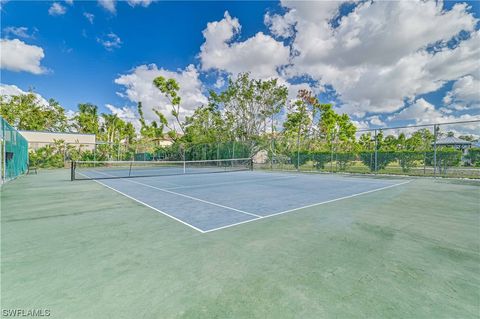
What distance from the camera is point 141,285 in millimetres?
2057

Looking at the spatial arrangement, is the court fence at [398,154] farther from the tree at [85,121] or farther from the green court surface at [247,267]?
the tree at [85,121]

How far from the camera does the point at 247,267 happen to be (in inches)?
95.0

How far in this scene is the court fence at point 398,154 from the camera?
1207cm

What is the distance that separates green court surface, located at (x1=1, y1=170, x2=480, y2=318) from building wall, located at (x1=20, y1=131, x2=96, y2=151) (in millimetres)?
25577

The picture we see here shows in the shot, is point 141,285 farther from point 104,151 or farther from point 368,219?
point 104,151

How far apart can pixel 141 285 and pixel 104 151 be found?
29181 mm

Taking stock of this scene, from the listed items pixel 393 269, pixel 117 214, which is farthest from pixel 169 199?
pixel 393 269

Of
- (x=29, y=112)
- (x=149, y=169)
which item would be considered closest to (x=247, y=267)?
(x=149, y=169)

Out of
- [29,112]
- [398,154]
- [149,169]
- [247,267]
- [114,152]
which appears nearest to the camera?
[247,267]

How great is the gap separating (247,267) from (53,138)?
111ft

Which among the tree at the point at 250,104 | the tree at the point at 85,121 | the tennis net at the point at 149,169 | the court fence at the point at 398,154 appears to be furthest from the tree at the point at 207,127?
the tree at the point at 85,121

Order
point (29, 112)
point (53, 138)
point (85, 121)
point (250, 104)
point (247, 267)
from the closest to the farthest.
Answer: point (247, 267)
point (250, 104)
point (53, 138)
point (29, 112)
point (85, 121)

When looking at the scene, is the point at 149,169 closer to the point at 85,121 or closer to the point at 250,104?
the point at 250,104

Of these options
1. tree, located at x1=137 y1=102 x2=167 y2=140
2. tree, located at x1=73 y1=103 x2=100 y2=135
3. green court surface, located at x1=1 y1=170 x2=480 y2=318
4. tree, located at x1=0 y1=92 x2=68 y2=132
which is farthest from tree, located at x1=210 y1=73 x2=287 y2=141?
tree, located at x1=73 y1=103 x2=100 y2=135
